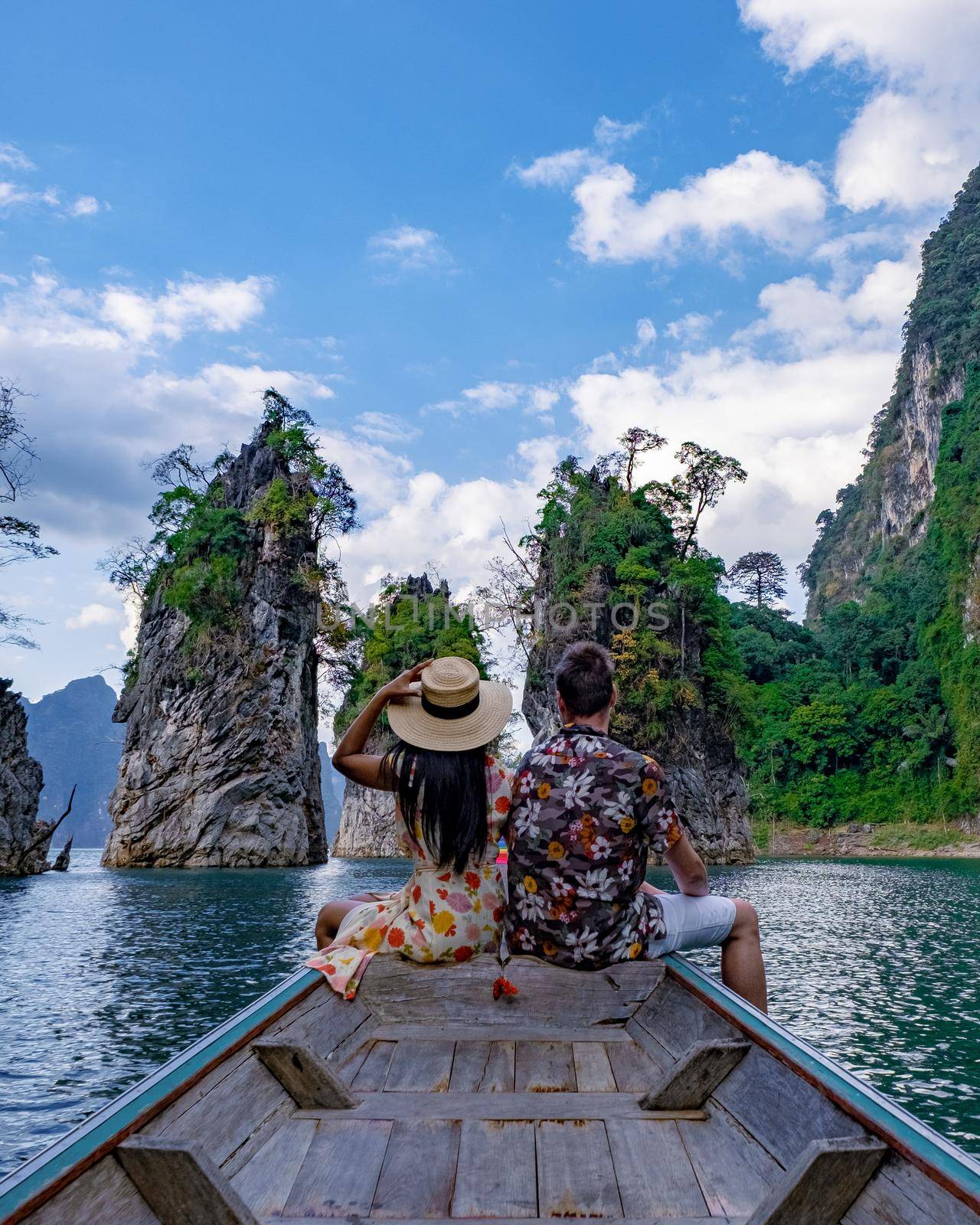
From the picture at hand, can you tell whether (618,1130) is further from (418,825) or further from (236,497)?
(236,497)

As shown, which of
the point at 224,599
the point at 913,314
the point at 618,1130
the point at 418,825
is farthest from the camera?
the point at 913,314

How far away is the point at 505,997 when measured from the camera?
11.1 feet

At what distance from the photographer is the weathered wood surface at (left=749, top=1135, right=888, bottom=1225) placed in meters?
1.75

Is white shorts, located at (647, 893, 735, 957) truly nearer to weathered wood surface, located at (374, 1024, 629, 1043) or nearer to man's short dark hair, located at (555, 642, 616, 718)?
weathered wood surface, located at (374, 1024, 629, 1043)

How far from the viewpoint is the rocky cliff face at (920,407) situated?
5850cm

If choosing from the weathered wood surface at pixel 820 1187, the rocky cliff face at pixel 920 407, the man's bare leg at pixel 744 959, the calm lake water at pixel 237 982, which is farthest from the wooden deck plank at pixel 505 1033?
the rocky cliff face at pixel 920 407

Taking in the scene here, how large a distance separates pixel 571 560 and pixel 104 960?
1074 inches

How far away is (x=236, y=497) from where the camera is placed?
31875 mm

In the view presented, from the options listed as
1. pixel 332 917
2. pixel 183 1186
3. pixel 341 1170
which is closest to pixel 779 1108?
pixel 341 1170

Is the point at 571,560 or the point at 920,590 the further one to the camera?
the point at 920,590

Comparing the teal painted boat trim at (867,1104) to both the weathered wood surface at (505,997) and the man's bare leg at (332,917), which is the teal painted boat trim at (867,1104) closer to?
the weathered wood surface at (505,997)

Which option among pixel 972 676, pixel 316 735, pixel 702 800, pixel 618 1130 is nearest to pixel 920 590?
pixel 972 676

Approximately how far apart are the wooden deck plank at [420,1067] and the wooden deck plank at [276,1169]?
46cm

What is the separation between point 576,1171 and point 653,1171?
0.61 feet
